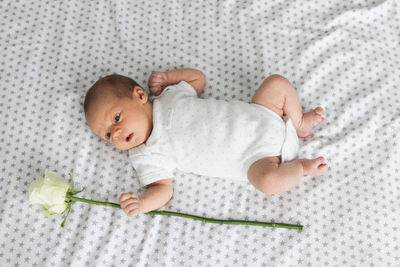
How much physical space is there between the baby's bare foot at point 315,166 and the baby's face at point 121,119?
566 mm

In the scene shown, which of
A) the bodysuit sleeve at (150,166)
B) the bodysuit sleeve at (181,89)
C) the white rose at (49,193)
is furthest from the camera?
the bodysuit sleeve at (181,89)

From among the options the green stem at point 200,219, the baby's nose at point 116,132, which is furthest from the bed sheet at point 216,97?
the baby's nose at point 116,132


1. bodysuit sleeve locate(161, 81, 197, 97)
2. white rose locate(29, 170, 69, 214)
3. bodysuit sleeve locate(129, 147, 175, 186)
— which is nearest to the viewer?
white rose locate(29, 170, 69, 214)

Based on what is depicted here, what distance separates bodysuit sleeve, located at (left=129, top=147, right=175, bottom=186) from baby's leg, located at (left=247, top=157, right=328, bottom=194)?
289mm

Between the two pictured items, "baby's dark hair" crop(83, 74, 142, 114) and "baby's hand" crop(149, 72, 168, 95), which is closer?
"baby's dark hair" crop(83, 74, 142, 114)

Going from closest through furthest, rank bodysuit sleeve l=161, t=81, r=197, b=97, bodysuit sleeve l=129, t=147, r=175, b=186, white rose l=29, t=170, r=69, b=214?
white rose l=29, t=170, r=69, b=214 → bodysuit sleeve l=129, t=147, r=175, b=186 → bodysuit sleeve l=161, t=81, r=197, b=97

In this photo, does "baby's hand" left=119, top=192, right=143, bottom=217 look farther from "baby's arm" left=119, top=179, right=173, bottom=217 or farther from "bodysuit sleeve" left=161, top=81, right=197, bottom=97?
"bodysuit sleeve" left=161, top=81, right=197, bottom=97

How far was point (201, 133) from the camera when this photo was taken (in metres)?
1.47

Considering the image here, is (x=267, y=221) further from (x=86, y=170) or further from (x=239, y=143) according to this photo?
(x=86, y=170)

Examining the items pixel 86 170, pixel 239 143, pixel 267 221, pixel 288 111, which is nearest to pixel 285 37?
pixel 288 111

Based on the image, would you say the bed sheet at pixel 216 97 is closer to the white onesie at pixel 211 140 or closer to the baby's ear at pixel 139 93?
the white onesie at pixel 211 140

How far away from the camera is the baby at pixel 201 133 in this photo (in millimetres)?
1421

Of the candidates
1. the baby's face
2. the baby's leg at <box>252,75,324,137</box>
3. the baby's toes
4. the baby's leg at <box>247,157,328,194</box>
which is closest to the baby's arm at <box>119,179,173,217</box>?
the baby's face

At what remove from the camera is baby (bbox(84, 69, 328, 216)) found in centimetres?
142
